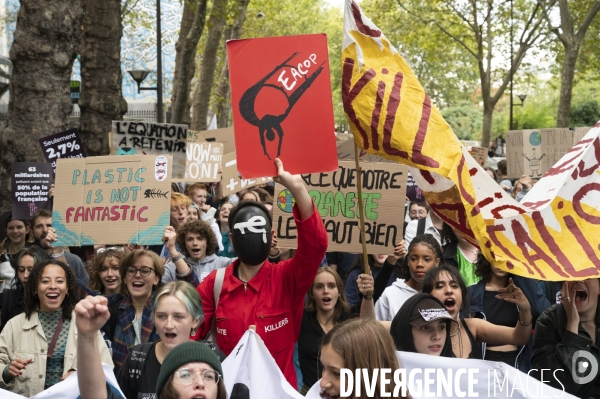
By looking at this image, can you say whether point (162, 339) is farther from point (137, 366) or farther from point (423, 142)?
point (423, 142)

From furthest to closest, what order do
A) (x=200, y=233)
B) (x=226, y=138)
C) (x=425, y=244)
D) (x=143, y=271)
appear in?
(x=226, y=138)
(x=200, y=233)
(x=425, y=244)
(x=143, y=271)

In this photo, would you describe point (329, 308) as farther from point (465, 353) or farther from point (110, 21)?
point (110, 21)

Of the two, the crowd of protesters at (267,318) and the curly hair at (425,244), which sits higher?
the curly hair at (425,244)

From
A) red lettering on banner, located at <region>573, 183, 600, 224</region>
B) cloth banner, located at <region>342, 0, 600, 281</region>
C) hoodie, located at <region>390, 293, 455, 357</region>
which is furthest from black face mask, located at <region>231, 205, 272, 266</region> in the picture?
red lettering on banner, located at <region>573, 183, 600, 224</region>

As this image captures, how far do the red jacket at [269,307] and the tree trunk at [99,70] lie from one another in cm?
965

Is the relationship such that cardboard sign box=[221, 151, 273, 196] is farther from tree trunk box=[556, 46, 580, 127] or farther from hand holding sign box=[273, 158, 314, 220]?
tree trunk box=[556, 46, 580, 127]

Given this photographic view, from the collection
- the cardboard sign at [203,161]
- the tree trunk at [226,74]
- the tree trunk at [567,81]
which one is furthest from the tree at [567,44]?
the cardboard sign at [203,161]

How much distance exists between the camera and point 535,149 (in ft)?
45.2

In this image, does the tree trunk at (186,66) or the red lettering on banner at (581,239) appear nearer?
the red lettering on banner at (581,239)

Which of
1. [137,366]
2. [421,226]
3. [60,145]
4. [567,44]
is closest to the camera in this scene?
[137,366]

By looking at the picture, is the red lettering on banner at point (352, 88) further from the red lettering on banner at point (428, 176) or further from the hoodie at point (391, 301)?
the hoodie at point (391, 301)

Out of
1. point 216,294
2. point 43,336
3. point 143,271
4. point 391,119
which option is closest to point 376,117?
point 391,119

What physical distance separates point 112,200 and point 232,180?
274cm

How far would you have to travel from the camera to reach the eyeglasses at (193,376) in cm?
333
